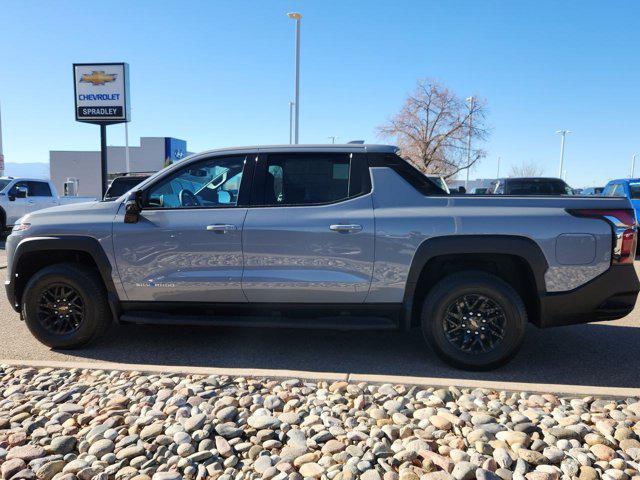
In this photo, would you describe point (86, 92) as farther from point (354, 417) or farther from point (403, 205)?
point (354, 417)

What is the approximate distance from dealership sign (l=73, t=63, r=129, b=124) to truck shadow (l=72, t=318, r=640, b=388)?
12359mm

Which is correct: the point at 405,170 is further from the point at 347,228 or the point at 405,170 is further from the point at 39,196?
the point at 39,196

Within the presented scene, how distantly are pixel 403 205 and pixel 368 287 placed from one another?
0.74 m

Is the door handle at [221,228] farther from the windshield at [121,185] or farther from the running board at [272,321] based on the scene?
the windshield at [121,185]

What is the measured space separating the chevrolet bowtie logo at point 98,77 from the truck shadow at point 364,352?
12.7m

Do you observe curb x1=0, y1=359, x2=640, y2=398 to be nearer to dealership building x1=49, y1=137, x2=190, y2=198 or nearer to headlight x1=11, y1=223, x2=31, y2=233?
headlight x1=11, y1=223, x2=31, y2=233

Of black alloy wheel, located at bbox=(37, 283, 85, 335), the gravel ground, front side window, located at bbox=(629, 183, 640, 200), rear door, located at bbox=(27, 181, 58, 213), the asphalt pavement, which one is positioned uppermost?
front side window, located at bbox=(629, 183, 640, 200)

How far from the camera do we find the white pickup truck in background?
557 inches

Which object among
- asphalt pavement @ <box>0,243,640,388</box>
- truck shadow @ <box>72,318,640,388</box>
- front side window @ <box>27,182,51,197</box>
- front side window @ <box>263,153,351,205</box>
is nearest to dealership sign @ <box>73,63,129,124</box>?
front side window @ <box>27,182,51,197</box>

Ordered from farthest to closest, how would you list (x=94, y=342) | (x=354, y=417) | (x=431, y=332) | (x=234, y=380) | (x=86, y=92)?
(x=86, y=92), (x=94, y=342), (x=431, y=332), (x=234, y=380), (x=354, y=417)

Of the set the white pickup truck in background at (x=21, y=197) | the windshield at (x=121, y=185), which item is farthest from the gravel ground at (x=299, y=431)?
the white pickup truck in background at (x=21, y=197)

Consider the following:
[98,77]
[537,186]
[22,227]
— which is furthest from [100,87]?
[537,186]

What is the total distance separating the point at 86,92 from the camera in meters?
15.6

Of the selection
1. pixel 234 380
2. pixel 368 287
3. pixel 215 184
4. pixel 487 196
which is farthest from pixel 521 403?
pixel 215 184
